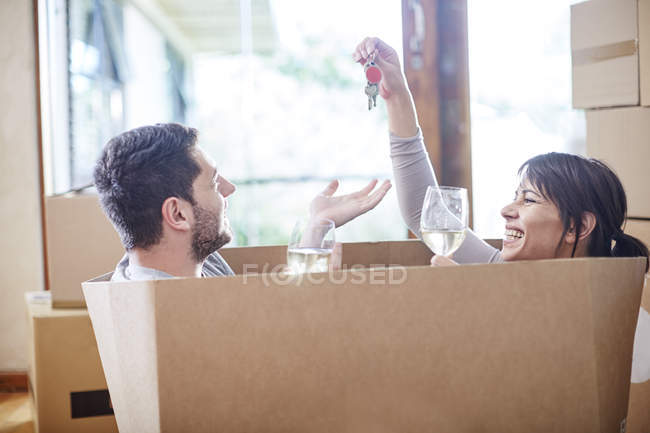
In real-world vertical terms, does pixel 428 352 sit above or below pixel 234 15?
below

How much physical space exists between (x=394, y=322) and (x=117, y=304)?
0.30 metres

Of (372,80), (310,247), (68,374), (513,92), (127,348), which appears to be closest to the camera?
(127,348)

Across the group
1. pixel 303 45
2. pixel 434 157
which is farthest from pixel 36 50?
pixel 434 157

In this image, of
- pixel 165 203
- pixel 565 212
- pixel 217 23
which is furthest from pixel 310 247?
pixel 217 23

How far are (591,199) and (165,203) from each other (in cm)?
88

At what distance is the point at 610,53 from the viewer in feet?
4.72

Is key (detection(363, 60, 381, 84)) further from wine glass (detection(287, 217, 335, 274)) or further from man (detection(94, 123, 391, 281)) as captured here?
wine glass (detection(287, 217, 335, 274))

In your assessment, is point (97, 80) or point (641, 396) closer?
point (641, 396)

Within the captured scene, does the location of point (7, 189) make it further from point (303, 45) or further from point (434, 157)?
point (434, 157)

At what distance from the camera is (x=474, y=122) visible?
2.54m

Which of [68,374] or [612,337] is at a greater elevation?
[612,337]

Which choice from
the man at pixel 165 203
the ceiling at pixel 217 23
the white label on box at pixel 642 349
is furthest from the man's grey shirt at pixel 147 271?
the ceiling at pixel 217 23

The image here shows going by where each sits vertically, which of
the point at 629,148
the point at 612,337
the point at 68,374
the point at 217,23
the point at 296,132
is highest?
the point at 217,23

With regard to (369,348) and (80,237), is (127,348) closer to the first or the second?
(369,348)
